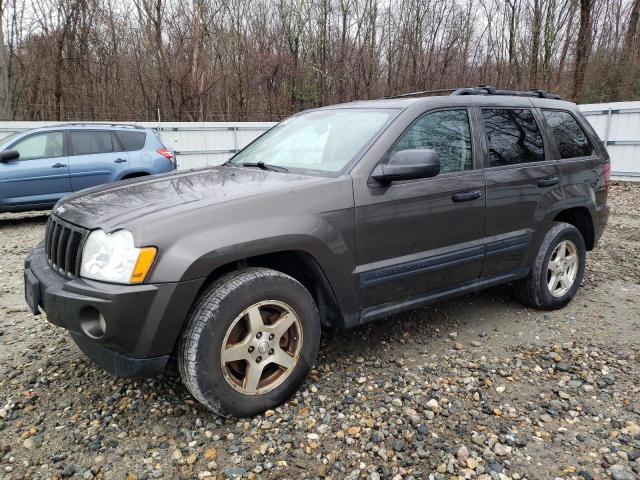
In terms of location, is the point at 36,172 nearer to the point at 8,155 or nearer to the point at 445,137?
the point at 8,155

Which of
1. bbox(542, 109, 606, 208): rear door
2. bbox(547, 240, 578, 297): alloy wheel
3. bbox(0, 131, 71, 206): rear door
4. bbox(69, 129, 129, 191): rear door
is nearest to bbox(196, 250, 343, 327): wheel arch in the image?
bbox(547, 240, 578, 297): alloy wheel

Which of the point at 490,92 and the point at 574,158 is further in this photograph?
the point at 574,158

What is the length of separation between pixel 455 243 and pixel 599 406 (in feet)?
4.07

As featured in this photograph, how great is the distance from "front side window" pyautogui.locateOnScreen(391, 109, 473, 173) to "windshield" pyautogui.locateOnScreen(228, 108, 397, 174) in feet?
0.66

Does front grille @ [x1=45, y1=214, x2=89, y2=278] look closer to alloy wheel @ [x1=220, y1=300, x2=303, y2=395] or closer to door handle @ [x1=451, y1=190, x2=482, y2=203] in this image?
alloy wheel @ [x1=220, y1=300, x2=303, y2=395]

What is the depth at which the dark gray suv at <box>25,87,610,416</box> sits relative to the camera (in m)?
2.24

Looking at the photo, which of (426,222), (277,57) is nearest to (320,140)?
(426,222)

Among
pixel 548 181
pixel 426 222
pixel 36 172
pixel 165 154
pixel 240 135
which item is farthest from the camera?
pixel 240 135

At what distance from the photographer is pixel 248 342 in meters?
2.46

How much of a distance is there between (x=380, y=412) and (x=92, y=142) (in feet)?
24.9

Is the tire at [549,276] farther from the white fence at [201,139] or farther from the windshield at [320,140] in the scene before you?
the white fence at [201,139]

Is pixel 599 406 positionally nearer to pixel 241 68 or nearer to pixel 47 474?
pixel 47 474

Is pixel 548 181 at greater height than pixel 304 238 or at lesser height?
greater

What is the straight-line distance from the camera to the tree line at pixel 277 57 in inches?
625
